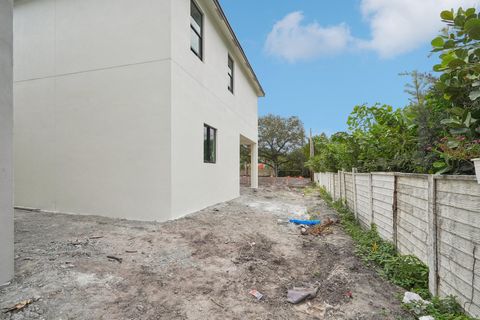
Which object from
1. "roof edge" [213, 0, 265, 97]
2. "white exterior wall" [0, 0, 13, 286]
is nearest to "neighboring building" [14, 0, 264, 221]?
"roof edge" [213, 0, 265, 97]

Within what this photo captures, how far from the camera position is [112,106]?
5645 millimetres

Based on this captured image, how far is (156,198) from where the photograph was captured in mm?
5301

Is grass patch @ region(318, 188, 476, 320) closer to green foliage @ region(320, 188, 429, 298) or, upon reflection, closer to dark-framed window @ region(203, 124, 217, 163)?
green foliage @ region(320, 188, 429, 298)

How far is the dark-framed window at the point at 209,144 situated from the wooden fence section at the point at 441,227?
200 inches

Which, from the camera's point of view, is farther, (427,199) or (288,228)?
(288,228)

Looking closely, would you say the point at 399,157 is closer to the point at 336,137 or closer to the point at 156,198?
the point at 336,137

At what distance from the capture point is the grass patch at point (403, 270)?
203 cm

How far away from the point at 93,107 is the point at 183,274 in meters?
4.84

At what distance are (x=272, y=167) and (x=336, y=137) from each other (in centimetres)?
2365

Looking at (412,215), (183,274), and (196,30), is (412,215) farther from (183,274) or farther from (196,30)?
(196,30)

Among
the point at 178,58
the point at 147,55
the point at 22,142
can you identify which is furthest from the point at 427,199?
the point at 22,142

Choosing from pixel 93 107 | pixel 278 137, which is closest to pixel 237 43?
pixel 93 107

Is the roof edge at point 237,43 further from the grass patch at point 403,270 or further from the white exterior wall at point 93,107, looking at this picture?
the grass patch at point 403,270

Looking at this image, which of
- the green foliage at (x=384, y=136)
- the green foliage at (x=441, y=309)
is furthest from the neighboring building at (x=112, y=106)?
the green foliage at (x=441, y=309)
